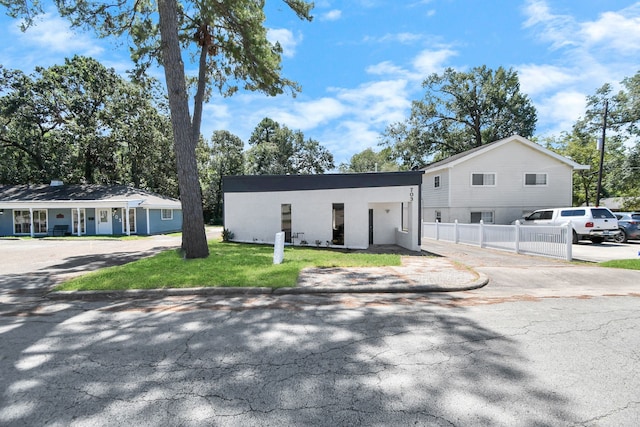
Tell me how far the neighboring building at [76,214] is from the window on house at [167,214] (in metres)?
2.00

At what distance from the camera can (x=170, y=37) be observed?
1062 cm

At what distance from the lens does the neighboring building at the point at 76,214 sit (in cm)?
2494

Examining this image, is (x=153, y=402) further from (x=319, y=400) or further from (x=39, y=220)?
(x=39, y=220)

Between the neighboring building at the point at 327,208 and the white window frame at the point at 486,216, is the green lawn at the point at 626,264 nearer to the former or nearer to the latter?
the neighboring building at the point at 327,208

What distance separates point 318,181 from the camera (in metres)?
15.1

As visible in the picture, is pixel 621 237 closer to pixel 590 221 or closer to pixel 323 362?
pixel 590 221

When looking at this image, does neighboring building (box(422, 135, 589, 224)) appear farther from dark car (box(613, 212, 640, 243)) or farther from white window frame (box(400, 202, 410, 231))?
white window frame (box(400, 202, 410, 231))

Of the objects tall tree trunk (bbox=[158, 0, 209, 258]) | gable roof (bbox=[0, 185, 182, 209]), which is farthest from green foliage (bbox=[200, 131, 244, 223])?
tall tree trunk (bbox=[158, 0, 209, 258])

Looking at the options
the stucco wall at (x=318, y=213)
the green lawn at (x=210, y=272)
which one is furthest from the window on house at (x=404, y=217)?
the green lawn at (x=210, y=272)

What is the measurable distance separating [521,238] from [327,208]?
808 centimetres

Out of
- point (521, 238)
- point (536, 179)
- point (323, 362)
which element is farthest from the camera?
point (536, 179)

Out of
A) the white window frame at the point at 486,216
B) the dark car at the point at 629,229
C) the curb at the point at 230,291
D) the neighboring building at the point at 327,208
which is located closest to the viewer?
the curb at the point at 230,291

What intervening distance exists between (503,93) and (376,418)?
1619 inches

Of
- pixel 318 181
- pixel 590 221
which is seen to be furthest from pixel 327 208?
pixel 590 221
